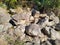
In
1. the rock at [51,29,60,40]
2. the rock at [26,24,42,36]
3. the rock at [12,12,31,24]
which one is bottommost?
the rock at [51,29,60,40]

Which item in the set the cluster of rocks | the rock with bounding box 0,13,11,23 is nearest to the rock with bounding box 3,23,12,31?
the cluster of rocks

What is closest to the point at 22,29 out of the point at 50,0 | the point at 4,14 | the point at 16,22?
the point at 16,22

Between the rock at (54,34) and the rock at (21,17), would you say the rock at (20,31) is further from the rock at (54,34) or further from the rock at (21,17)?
the rock at (54,34)

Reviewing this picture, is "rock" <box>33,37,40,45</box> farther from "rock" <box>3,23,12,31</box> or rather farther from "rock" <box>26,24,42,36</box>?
"rock" <box>3,23,12,31</box>

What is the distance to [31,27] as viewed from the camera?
10.6 m

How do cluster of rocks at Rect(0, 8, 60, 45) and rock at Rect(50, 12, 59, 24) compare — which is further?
rock at Rect(50, 12, 59, 24)

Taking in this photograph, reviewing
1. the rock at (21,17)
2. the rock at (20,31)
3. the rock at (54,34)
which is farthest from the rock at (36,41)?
the rock at (21,17)

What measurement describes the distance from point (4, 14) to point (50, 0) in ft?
8.04

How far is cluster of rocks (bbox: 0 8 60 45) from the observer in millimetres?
10094

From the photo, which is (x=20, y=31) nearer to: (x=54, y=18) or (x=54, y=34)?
(x=54, y=34)

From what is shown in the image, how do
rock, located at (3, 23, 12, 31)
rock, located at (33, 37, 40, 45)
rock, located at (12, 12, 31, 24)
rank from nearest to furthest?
1. rock, located at (33, 37, 40, 45)
2. rock, located at (3, 23, 12, 31)
3. rock, located at (12, 12, 31, 24)

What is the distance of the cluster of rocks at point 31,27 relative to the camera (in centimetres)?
1009

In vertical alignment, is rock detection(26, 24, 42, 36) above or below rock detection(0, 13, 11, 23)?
below

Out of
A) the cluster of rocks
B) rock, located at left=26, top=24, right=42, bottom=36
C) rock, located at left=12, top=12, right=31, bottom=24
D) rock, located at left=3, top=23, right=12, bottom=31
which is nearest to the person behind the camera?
the cluster of rocks
